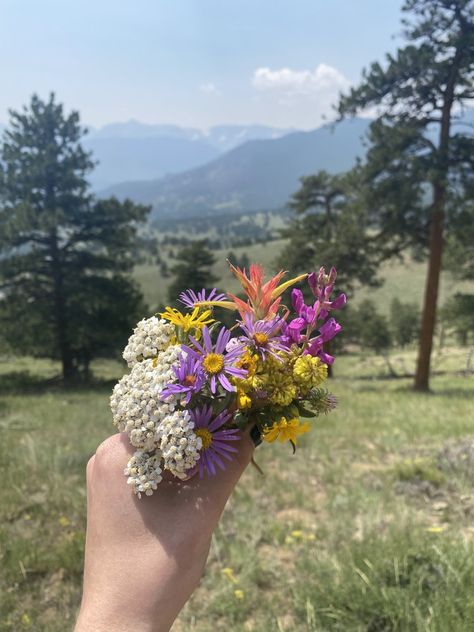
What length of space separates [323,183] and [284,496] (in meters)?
27.7

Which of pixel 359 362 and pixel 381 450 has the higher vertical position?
pixel 381 450

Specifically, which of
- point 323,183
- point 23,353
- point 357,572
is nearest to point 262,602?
point 357,572

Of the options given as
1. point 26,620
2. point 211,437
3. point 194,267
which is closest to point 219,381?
point 211,437

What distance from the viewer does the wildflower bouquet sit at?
4.57 ft

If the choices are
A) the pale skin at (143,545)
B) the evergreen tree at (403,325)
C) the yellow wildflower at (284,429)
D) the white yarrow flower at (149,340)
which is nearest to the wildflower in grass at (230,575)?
the pale skin at (143,545)

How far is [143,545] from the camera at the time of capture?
1366 millimetres

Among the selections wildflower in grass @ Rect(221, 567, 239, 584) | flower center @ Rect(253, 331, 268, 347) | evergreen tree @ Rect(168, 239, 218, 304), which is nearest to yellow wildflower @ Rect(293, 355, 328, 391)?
flower center @ Rect(253, 331, 268, 347)

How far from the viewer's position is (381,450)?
7578 millimetres

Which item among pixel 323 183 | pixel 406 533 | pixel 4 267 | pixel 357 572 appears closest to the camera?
pixel 357 572

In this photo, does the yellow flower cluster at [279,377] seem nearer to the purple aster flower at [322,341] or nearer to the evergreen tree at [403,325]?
the purple aster flower at [322,341]

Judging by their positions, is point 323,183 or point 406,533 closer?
point 406,533

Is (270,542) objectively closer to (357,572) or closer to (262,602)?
(262,602)

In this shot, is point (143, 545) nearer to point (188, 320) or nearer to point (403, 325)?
point (188, 320)

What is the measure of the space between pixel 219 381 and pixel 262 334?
20 centimetres
